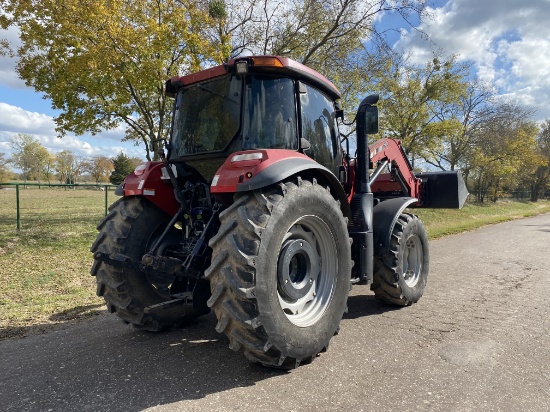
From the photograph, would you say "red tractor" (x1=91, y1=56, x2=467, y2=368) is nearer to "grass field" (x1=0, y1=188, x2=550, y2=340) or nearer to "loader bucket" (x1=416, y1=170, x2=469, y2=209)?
"grass field" (x1=0, y1=188, x2=550, y2=340)

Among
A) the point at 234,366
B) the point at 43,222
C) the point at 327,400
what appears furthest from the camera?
the point at 43,222

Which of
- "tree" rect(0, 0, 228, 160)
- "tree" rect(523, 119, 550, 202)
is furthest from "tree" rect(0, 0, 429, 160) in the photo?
"tree" rect(523, 119, 550, 202)

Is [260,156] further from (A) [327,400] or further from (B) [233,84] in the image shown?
(A) [327,400]

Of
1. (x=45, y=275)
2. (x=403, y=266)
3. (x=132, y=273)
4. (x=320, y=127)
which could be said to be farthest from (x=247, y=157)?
(x=45, y=275)

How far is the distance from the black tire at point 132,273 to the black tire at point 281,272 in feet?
2.64

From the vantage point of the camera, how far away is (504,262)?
25.7 ft

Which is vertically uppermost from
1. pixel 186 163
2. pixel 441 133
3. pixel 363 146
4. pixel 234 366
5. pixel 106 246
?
pixel 441 133

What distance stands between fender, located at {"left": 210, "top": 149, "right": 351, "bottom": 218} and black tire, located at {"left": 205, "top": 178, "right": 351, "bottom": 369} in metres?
0.12

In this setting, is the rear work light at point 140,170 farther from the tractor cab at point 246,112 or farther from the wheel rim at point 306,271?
the wheel rim at point 306,271

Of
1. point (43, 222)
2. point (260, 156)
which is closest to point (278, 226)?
point (260, 156)

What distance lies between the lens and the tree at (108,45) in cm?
929

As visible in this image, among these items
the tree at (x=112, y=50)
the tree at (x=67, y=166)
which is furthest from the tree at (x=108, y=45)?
the tree at (x=67, y=166)

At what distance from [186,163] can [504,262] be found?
6.78m

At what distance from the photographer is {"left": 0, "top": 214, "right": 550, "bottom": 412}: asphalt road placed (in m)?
2.66
